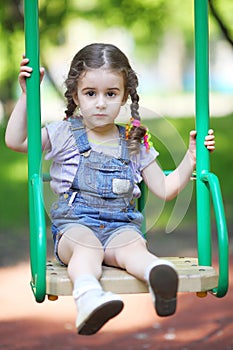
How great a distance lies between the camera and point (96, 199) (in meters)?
2.69

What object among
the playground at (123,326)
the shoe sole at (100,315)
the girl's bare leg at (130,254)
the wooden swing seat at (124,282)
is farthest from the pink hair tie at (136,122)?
the playground at (123,326)

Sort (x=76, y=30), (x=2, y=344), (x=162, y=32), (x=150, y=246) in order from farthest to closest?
(x=162, y=32)
(x=76, y=30)
(x=150, y=246)
(x=2, y=344)

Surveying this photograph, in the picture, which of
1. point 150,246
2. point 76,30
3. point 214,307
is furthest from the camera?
point 76,30

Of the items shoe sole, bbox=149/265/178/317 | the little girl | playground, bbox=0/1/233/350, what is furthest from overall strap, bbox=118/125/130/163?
playground, bbox=0/1/233/350

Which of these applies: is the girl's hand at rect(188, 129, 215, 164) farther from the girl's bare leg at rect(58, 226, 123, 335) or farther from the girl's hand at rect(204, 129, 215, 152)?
the girl's bare leg at rect(58, 226, 123, 335)

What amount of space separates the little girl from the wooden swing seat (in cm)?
5

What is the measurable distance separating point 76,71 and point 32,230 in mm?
548

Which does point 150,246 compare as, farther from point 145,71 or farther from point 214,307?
point 145,71

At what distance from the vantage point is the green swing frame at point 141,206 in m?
2.46

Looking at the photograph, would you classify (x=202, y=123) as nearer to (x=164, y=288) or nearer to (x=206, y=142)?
(x=206, y=142)

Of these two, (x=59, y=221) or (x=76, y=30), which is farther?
(x=76, y=30)

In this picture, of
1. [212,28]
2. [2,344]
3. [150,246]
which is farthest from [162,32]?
[2,344]

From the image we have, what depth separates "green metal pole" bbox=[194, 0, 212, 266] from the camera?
277 cm

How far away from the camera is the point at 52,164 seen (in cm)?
276
